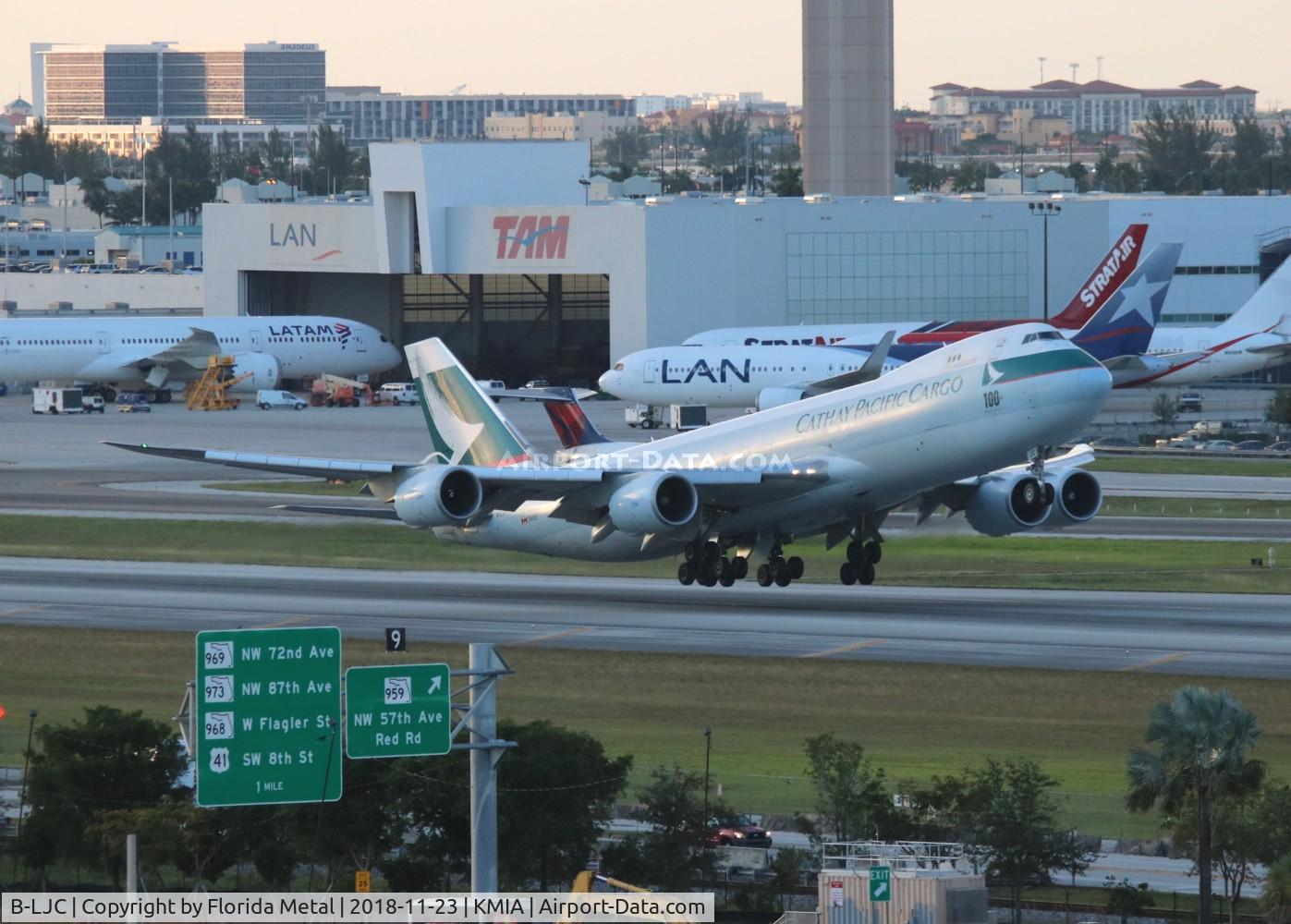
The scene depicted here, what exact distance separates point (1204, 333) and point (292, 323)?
63899 mm

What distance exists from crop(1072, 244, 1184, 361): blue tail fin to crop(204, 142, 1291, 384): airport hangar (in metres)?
39.7

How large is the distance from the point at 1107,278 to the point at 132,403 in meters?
68.6

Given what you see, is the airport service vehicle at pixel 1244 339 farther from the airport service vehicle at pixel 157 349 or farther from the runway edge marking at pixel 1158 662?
the runway edge marking at pixel 1158 662

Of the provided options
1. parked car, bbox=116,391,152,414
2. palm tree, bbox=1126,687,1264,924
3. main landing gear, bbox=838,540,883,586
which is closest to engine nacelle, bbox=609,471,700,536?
main landing gear, bbox=838,540,883,586

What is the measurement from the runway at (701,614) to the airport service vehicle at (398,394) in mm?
75993

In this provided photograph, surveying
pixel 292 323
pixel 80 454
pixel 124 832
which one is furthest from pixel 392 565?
pixel 292 323

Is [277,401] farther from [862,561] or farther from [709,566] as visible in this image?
[862,561]

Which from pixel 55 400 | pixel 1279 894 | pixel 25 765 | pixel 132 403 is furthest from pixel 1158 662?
pixel 132 403

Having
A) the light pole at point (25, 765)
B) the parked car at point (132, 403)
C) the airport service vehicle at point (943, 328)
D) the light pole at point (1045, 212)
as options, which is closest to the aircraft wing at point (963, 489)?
the light pole at point (25, 765)

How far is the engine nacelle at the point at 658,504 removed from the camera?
199ft

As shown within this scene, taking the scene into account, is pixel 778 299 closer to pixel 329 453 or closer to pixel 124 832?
pixel 329 453

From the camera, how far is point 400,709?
28.9 m

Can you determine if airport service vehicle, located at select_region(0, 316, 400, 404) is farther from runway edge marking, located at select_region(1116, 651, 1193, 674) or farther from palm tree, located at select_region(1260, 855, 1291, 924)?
palm tree, located at select_region(1260, 855, 1291, 924)

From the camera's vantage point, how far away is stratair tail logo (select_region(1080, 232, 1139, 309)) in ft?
414
